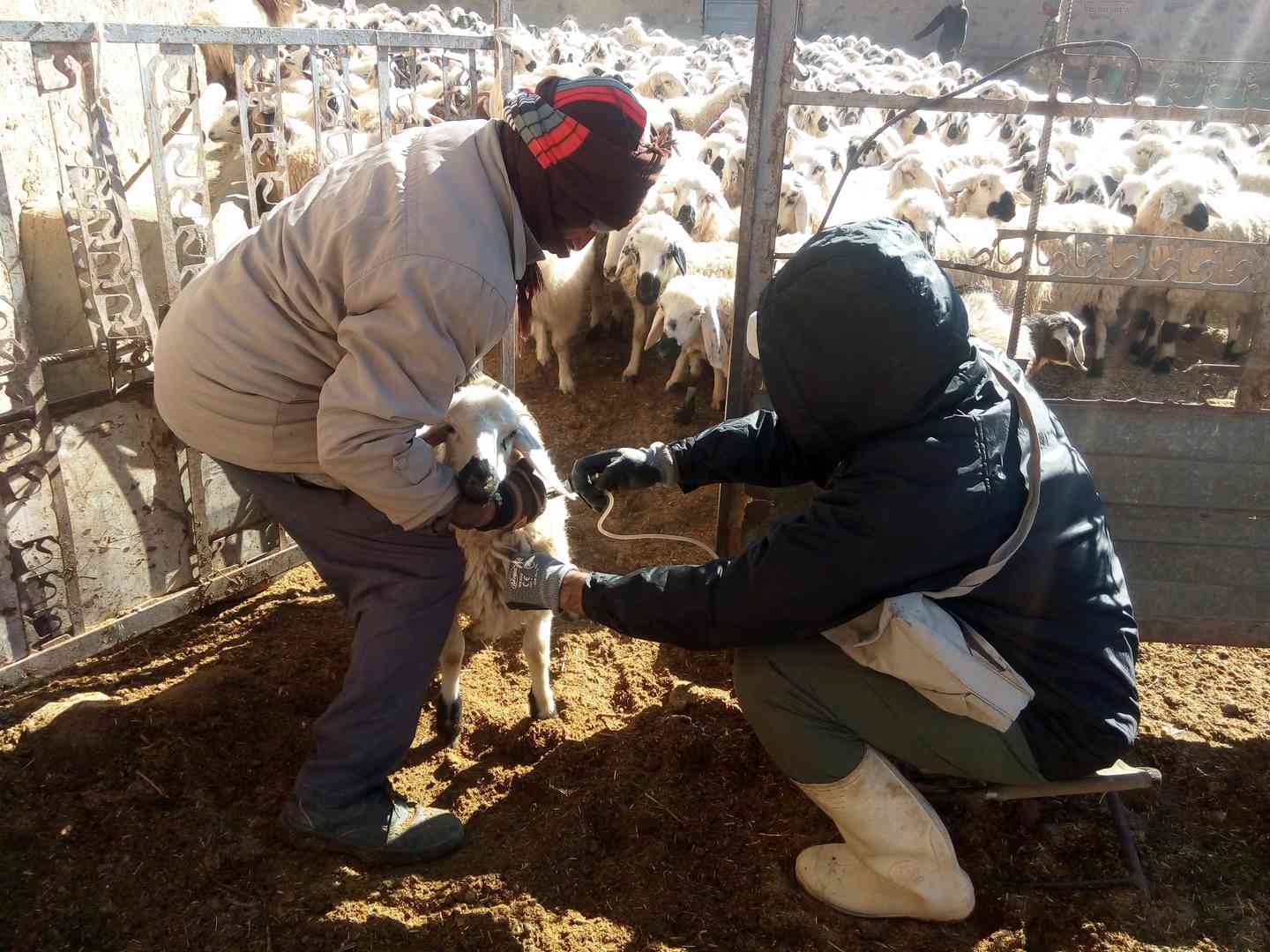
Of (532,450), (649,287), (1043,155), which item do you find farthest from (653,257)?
(532,450)

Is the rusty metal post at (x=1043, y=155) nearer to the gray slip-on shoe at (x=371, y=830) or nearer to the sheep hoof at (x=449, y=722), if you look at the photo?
the sheep hoof at (x=449, y=722)

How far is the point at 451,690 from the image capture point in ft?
9.24

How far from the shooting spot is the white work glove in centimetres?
220

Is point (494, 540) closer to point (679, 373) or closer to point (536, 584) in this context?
point (536, 584)

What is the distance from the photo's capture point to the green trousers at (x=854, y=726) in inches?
84.4

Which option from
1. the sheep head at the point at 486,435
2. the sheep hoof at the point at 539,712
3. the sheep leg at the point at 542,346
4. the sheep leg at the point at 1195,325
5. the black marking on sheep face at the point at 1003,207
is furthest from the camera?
the black marking on sheep face at the point at 1003,207

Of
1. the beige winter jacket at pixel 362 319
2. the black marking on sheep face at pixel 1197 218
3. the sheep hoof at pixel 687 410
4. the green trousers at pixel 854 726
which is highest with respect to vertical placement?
the beige winter jacket at pixel 362 319

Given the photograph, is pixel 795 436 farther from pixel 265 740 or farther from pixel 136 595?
pixel 136 595

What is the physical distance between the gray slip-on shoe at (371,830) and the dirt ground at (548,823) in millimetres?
45

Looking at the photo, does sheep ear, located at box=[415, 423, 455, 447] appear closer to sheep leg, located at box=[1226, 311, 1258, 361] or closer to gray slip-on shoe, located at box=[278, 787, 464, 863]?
gray slip-on shoe, located at box=[278, 787, 464, 863]

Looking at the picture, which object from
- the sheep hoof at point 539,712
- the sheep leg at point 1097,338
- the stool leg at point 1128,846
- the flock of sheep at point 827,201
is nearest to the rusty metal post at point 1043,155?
the flock of sheep at point 827,201

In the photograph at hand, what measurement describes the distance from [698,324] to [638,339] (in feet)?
2.68

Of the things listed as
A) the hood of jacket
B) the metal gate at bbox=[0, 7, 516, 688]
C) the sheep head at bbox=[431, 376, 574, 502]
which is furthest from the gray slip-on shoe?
the hood of jacket

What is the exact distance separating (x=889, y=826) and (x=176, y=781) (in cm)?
182
